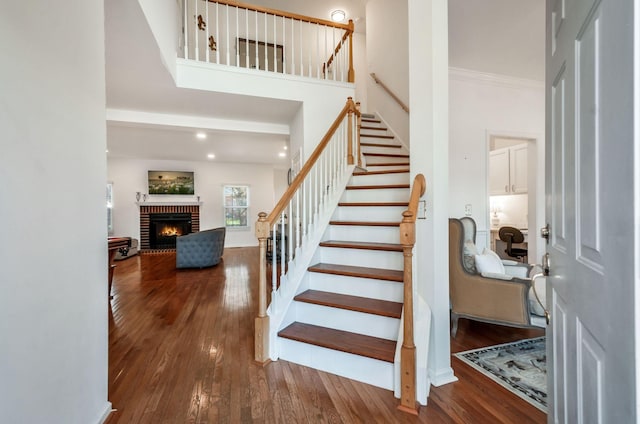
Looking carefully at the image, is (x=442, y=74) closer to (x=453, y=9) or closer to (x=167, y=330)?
(x=453, y=9)

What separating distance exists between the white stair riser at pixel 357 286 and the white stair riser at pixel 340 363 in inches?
20.6

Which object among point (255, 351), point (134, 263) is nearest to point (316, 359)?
point (255, 351)

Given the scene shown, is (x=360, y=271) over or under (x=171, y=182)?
under

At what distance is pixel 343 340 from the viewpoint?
2037 mm

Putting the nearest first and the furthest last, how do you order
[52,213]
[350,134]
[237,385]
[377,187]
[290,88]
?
[52,213], [237,385], [377,187], [350,134], [290,88]

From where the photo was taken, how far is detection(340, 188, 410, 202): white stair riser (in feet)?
9.70

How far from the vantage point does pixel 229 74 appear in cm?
350

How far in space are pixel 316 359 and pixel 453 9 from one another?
3347 millimetres

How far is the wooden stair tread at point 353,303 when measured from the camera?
6.69 ft

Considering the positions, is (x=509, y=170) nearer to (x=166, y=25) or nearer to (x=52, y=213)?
(x=166, y=25)

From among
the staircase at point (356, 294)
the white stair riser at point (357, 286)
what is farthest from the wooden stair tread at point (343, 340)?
the white stair riser at point (357, 286)

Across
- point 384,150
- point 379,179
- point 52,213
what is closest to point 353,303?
point 379,179

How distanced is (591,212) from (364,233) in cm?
220

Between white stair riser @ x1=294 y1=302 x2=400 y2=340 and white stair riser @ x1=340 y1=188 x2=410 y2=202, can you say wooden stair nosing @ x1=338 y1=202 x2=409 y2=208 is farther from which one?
white stair riser @ x1=294 y1=302 x2=400 y2=340
